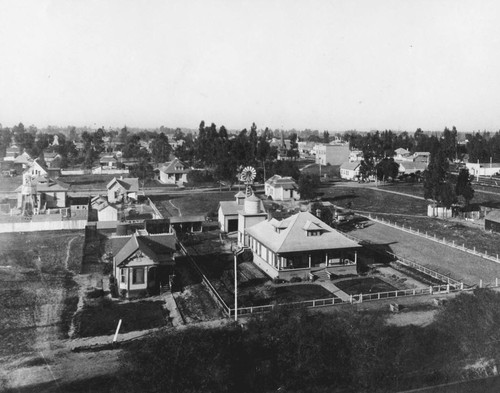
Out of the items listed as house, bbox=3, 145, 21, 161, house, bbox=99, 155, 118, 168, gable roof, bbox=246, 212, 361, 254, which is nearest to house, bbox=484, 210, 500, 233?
gable roof, bbox=246, 212, 361, 254

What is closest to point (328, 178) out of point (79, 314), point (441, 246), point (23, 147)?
point (441, 246)

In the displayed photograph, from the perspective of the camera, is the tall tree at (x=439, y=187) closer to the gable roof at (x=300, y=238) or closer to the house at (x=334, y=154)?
the gable roof at (x=300, y=238)

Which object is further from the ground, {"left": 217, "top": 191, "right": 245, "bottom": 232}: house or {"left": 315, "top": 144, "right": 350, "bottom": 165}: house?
{"left": 315, "top": 144, "right": 350, "bottom": 165}: house

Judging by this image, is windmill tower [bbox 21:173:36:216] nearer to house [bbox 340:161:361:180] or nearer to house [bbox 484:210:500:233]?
house [bbox 484:210:500:233]

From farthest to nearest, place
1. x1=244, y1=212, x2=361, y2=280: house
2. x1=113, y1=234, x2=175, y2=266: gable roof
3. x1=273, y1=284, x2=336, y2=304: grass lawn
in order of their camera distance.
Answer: x1=244, y1=212, x2=361, y2=280: house, x1=113, y1=234, x2=175, y2=266: gable roof, x1=273, y1=284, x2=336, y2=304: grass lawn

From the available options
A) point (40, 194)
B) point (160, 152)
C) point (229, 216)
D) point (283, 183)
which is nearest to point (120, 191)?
point (40, 194)

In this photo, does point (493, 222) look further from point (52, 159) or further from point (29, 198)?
point (52, 159)

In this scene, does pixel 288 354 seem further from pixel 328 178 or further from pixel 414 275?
pixel 328 178
